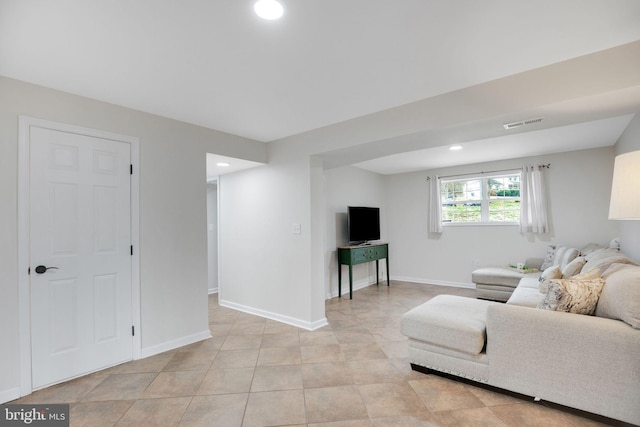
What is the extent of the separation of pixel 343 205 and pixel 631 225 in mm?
3613

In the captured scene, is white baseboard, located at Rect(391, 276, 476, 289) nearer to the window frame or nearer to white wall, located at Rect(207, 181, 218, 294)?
the window frame

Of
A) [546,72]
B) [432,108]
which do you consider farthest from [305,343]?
[546,72]

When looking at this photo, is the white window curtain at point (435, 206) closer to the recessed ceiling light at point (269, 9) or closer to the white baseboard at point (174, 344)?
the white baseboard at point (174, 344)

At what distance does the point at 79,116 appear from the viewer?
2.57 meters

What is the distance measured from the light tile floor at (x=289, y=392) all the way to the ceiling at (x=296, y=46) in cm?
208

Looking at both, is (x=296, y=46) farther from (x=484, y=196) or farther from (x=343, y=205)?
(x=484, y=196)

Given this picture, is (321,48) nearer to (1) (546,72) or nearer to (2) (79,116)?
(1) (546,72)

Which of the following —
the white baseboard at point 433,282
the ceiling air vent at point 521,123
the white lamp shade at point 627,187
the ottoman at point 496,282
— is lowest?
the white baseboard at point 433,282

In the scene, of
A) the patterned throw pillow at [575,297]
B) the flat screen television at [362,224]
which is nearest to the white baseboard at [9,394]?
the patterned throw pillow at [575,297]

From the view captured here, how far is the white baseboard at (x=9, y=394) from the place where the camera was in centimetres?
214

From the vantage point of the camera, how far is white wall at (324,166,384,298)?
5105mm

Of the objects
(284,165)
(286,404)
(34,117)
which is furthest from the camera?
(284,165)

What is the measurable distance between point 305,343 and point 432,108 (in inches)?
101

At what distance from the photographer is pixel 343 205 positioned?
5422 millimetres
